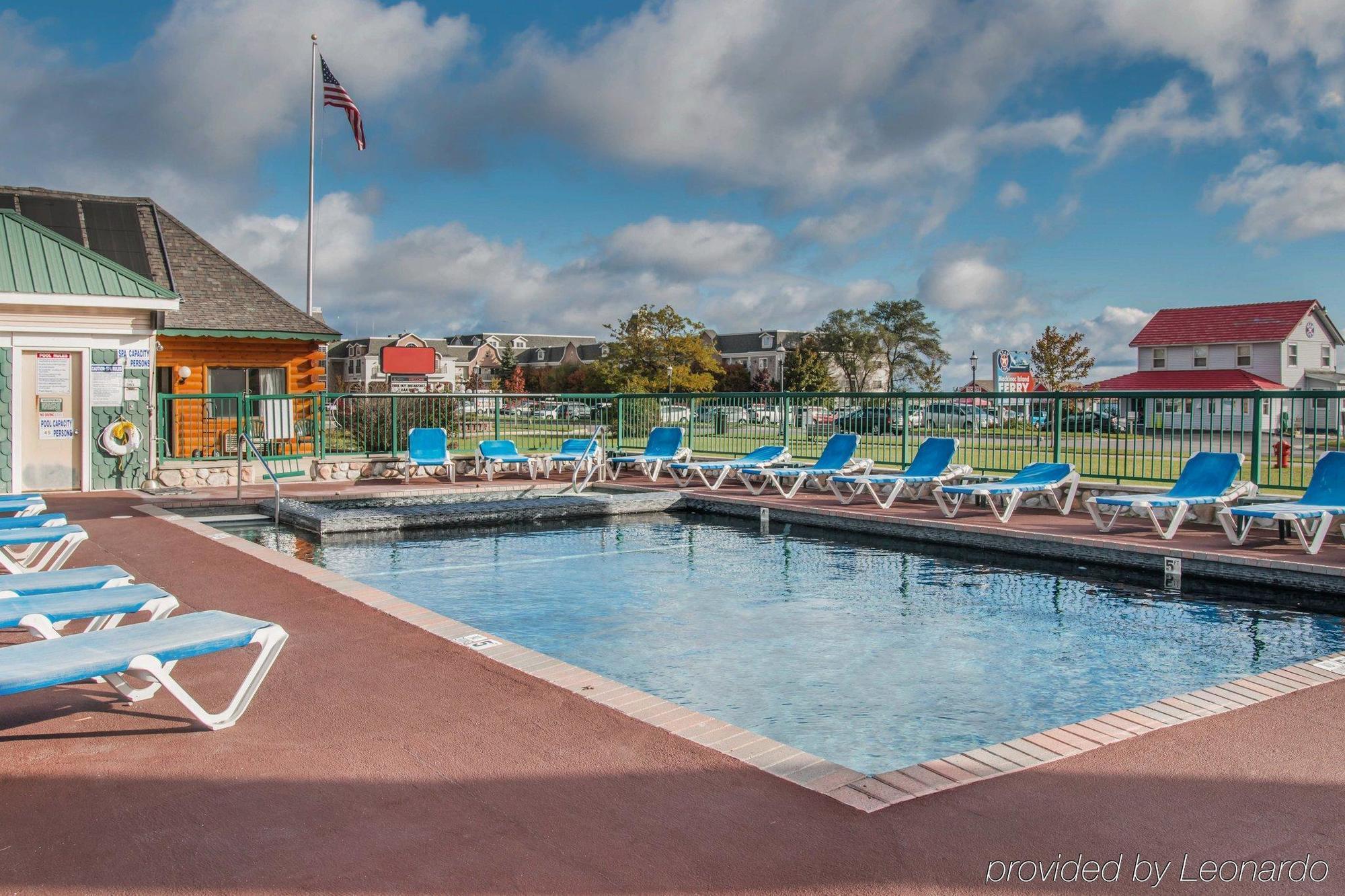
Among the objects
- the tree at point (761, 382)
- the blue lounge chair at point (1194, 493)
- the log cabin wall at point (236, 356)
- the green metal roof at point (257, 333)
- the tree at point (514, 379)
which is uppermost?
the tree at point (514, 379)

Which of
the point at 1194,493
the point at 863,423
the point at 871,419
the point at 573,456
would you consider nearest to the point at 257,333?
the point at 573,456

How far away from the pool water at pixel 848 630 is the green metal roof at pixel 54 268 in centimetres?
551

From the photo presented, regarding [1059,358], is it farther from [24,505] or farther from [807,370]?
[24,505]

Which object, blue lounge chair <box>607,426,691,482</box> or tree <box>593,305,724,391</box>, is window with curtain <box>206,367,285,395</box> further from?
tree <box>593,305,724,391</box>

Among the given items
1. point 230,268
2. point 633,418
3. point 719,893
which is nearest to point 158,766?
point 719,893

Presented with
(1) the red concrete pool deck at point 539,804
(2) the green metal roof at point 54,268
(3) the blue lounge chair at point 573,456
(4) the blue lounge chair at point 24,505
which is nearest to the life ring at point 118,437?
(2) the green metal roof at point 54,268

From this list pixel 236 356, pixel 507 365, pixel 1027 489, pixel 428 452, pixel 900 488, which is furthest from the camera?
pixel 507 365

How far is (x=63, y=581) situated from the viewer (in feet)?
18.2

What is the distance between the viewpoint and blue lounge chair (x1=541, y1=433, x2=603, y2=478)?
18016mm

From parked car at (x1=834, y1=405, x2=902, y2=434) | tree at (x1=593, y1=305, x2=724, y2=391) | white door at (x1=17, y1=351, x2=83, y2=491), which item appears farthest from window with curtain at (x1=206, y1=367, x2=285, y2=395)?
tree at (x1=593, y1=305, x2=724, y2=391)

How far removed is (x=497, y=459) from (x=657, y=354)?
40420mm

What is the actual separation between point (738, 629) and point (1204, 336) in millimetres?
56941

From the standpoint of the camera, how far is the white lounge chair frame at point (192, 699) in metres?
4.01

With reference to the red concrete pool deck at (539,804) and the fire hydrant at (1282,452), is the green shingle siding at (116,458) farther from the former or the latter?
the fire hydrant at (1282,452)
